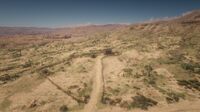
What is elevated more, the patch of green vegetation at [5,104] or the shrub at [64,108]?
the shrub at [64,108]

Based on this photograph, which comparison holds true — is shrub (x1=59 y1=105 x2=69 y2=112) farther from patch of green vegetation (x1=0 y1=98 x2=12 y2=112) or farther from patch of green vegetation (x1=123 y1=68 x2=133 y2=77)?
patch of green vegetation (x1=123 y1=68 x2=133 y2=77)

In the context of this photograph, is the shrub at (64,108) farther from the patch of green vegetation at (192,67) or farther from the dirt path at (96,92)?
the patch of green vegetation at (192,67)

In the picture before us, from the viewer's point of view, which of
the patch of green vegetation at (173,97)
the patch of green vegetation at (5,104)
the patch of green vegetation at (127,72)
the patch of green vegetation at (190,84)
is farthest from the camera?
the patch of green vegetation at (127,72)

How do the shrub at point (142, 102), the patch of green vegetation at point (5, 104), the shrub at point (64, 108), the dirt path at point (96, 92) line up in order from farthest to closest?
the shrub at point (142, 102)
the patch of green vegetation at point (5, 104)
the dirt path at point (96, 92)
the shrub at point (64, 108)

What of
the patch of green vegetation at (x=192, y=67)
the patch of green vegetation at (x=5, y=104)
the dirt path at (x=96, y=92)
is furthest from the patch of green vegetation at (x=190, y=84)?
the patch of green vegetation at (x=5, y=104)

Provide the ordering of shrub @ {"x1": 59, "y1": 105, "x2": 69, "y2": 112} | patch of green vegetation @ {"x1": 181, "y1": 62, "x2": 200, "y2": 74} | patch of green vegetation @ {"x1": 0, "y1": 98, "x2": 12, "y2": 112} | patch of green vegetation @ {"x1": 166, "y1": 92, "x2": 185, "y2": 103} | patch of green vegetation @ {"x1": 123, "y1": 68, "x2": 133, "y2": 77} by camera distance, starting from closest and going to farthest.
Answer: shrub @ {"x1": 59, "y1": 105, "x2": 69, "y2": 112}, patch of green vegetation @ {"x1": 0, "y1": 98, "x2": 12, "y2": 112}, patch of green vegetation @ {"x1": 166, "y1": 92, "x2": 185, "y2": 103}, patch of green vegetation @ {"x1": 123, "y1": 68, "x2": 133, "y2": 77}, patch of green vegetation @ {"x1": 181, "y1": 62, "x2": 200, "y2": 74}

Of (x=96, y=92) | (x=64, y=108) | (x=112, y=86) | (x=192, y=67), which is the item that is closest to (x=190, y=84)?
(x=192, y=67)

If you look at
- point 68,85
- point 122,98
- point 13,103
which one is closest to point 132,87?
point 122,98

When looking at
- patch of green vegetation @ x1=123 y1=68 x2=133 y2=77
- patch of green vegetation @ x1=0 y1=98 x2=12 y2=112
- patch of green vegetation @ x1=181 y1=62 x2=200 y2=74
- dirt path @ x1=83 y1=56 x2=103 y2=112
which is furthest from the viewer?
patch of green vegetation @ x1=181 y1=62 x2=200 y2=74

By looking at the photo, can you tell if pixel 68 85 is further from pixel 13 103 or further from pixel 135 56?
pixel 135 56

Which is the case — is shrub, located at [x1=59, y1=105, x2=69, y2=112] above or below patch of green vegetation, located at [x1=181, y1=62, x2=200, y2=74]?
below

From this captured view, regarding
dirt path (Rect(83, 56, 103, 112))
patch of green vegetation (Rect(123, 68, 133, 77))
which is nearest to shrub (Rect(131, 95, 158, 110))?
dirt path (Rect(83, 56, 103, 112))

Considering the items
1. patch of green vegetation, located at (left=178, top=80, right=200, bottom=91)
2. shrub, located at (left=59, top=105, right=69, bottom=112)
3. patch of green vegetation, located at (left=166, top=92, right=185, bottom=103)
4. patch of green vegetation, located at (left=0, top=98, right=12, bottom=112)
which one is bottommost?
patch of green vegetation, located at (left=0, top=98, right=12, bottom=112)

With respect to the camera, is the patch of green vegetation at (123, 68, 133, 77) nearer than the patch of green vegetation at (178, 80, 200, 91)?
No
